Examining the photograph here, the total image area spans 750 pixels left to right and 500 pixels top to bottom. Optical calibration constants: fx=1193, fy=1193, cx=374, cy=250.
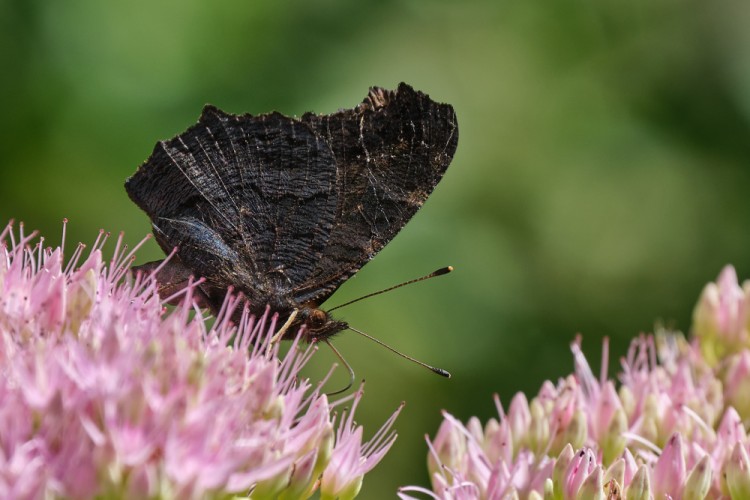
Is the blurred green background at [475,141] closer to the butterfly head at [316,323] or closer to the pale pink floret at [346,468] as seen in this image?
the butterfly head at [316,323]

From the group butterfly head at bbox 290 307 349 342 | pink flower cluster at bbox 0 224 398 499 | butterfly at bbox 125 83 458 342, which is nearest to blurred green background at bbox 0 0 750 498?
butterfly at bbox 125 83 458 342

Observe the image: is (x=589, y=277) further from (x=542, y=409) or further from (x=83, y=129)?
(x=83, y=129)

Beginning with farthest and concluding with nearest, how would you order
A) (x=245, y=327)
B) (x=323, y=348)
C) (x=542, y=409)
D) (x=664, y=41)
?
(x=664, y=41) < (x=323, y=348) < (x=542, y=409) < (x=245, y=327)

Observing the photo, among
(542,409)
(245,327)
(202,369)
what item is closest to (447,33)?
(542,409)

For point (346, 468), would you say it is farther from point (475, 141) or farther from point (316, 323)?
point (475, 141)

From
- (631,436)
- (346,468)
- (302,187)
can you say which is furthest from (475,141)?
(346,468)

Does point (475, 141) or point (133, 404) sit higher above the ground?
point (475, 141)
